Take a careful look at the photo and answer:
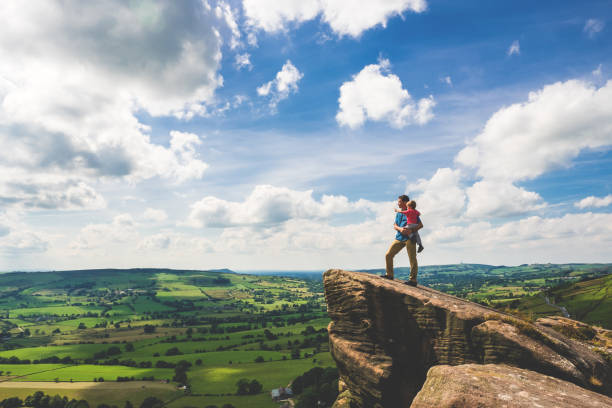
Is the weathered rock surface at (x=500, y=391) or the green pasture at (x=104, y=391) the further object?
the green pasture at (x=104, y=391)

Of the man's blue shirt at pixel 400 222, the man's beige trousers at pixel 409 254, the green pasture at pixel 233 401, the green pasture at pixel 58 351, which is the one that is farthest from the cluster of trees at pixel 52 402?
the man's blue shirt at pixel 400 222

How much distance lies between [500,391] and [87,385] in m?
133

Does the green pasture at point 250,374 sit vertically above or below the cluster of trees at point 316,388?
below

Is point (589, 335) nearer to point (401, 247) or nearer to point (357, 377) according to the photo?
point (401, 247)

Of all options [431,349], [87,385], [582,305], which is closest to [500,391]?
[431,349]

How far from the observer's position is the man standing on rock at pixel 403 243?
17328 mm

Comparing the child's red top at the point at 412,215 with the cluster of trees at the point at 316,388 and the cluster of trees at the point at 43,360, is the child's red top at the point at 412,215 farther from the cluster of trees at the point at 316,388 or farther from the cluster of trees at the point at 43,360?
the cluster of trees at the point at 43,360

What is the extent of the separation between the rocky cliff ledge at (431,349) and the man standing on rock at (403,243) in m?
1.23

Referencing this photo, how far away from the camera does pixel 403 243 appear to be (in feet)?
58.2

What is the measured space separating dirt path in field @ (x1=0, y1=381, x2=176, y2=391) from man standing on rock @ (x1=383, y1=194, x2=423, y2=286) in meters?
106

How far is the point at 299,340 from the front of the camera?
145 m

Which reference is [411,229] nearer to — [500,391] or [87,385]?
[500,391]

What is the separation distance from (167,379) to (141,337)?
280 feet

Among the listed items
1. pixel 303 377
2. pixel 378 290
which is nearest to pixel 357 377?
pixel 378 290
